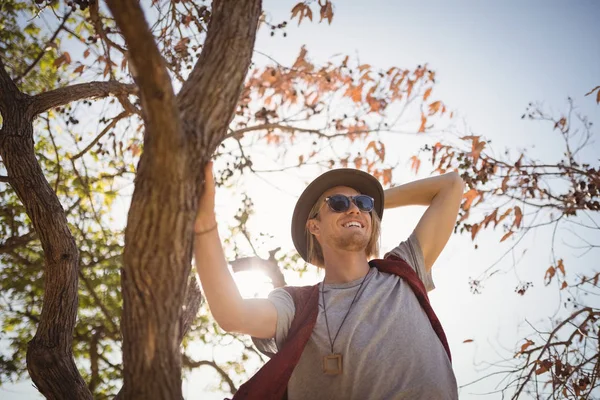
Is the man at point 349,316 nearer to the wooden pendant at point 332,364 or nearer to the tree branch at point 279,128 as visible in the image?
the wooden pendant at point 332,364

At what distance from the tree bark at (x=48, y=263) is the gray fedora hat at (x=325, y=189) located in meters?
1.49

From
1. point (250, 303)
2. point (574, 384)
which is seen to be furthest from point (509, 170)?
Answer: point (250, 303)

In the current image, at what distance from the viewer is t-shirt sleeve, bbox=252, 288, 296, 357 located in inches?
94.8

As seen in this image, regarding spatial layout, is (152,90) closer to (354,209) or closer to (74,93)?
(354,209)

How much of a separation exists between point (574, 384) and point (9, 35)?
7229 millimetres

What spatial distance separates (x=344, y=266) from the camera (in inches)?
114

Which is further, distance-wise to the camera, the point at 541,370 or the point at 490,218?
the point at 490,218


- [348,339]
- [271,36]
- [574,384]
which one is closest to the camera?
[348,339]

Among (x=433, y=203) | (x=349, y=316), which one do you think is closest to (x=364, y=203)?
(x=433, y=203)

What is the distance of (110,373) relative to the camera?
705cm

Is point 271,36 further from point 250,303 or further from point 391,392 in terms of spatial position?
point 391,392

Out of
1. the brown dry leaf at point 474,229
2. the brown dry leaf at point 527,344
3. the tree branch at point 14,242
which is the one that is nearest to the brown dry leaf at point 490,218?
the brown dry leaf at point 474,229

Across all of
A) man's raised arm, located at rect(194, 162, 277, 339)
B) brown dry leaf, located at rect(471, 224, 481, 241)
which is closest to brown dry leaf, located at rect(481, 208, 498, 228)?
brown dry leaf, located at rect(471, 224, 481, 241)

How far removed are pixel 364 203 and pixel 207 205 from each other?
1.52 metres
